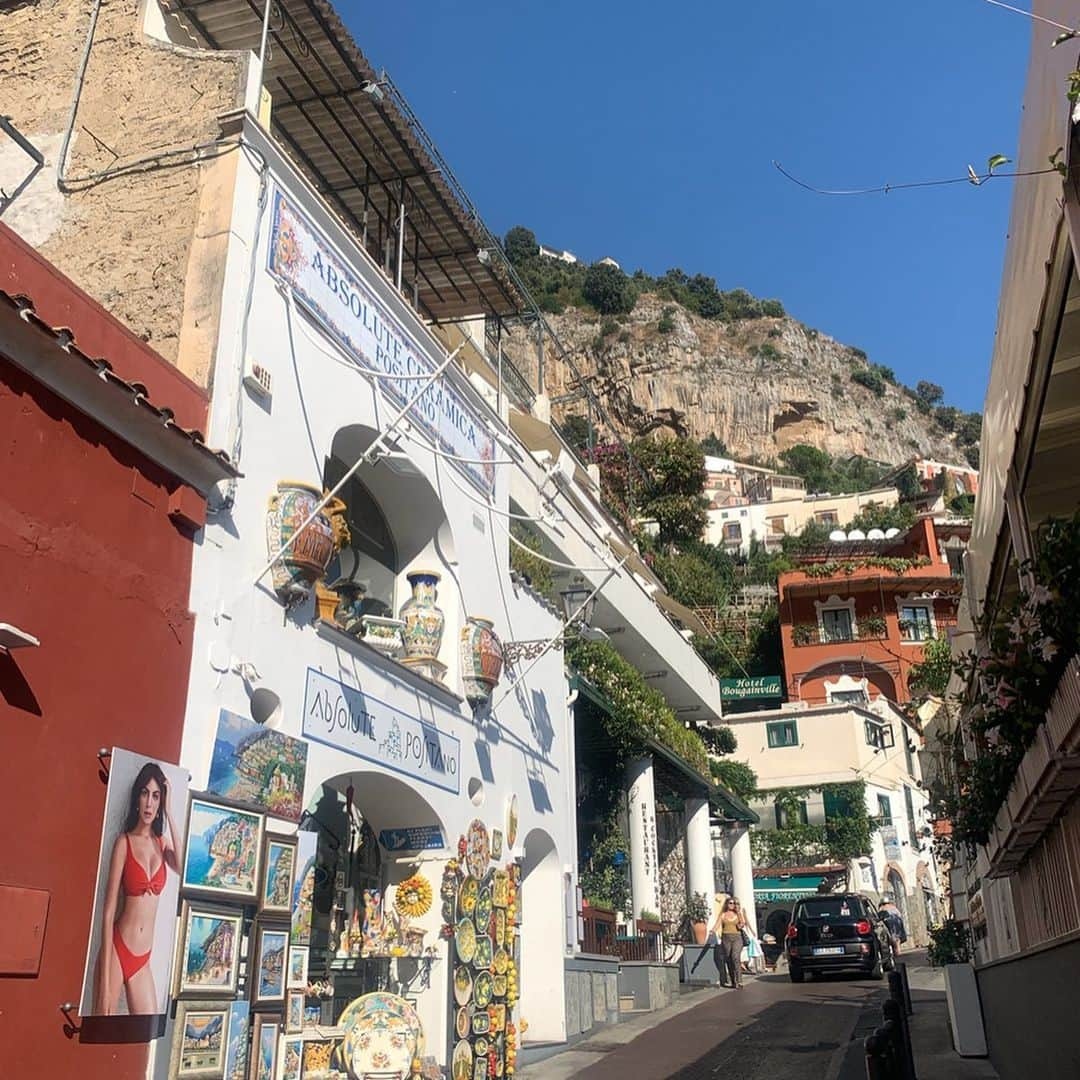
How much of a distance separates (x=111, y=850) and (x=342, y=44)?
8.52 metres

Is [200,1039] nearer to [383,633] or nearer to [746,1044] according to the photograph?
[383,633]

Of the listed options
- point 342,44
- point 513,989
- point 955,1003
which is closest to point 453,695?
point 513,989

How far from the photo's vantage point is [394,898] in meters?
9.91

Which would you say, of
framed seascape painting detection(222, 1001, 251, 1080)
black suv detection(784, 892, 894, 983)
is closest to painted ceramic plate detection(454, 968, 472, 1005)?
framed seascape painting detection(222, 1001, 251, 1080)

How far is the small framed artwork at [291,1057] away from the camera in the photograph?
→ 7172mm

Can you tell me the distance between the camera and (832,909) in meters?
19.5

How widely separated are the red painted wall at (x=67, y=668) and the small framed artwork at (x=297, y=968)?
1.45 metres

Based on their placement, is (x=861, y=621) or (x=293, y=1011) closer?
(x=293, y=1011)

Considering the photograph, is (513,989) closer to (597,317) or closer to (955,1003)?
(955,1003)

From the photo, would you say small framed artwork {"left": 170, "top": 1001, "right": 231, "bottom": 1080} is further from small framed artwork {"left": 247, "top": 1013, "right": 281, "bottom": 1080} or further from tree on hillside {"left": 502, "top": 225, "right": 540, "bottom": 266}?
tree on hillside {"left": 502, "top": 225, "right": 540, "bottom": 266}

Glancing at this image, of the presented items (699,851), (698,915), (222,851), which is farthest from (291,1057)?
(699,851)

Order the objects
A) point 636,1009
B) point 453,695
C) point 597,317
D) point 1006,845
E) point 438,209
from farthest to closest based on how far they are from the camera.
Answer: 1. point 597,317
2. point 636,1009
3. point 438,209
4. point 453,695
5. point 1006,845

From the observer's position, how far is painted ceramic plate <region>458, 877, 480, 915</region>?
10.2 meters

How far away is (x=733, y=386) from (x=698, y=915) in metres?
80.2
